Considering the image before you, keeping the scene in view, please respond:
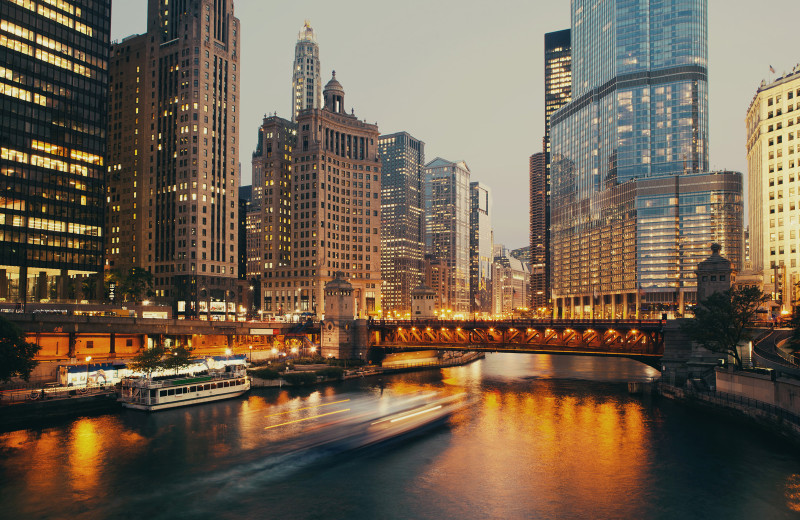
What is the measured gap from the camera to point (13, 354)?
7619 centimetres

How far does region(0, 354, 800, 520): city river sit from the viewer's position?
47719 mm

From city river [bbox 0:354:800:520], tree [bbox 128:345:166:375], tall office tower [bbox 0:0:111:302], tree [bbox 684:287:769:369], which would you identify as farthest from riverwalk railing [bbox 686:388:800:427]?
tall office tower [bbox 0:0:111:302]

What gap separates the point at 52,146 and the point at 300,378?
Result: 9134 centimetres

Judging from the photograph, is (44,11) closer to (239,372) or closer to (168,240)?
(168,240)

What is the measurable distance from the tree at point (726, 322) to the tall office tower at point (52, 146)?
431ft

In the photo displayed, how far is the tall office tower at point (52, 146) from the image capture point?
137250 millimetres

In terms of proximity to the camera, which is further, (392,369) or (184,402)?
(392,369)

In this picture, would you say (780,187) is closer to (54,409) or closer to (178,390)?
(178,390)

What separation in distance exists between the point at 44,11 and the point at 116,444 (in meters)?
127

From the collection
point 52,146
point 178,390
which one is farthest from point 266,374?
point 52,146

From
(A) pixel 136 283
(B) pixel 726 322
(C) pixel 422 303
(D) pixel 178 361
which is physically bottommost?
(D) pixel 178 361

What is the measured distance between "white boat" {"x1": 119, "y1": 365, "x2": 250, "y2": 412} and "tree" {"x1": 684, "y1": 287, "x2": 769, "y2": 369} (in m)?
69.6

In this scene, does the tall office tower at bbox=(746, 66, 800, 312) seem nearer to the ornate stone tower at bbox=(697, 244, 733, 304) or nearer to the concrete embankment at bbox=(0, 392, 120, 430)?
the ornate stone tower at bbox=(697, 244, 733, 304)

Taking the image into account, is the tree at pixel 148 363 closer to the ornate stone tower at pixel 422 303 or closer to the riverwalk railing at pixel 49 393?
the riverwalk railing at pixel 49 393
